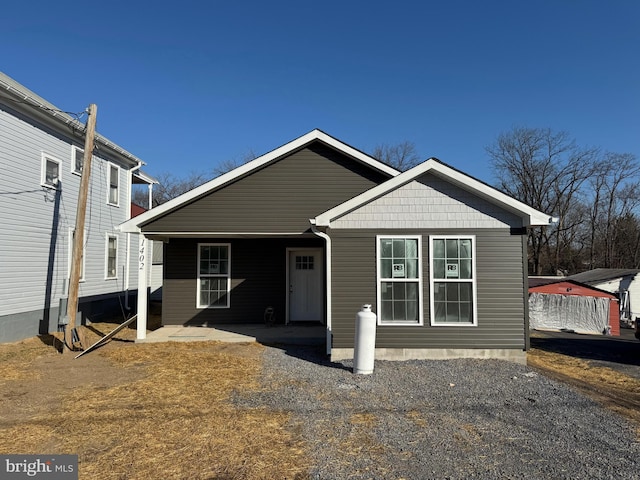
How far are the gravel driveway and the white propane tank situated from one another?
0.23 metres

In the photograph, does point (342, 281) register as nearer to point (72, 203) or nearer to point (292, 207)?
point (292, 207)

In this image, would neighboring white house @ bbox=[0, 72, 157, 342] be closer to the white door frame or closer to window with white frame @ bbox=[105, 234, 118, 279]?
window with white frame @ bbox=[105, 234, 118, 279]

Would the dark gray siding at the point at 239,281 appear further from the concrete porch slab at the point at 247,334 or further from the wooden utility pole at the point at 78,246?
the wooden utility pole at the point at 78,246

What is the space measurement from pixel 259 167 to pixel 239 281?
3337 mm

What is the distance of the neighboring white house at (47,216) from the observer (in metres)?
9.93

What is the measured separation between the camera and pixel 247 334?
10109 mm

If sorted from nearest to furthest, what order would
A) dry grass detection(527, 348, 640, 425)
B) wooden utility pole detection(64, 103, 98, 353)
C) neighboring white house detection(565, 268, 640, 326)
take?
dry grass detection(527, 348, 640, 425) < wooden utility pole detection(64, 103, 98, 353) < neighboring white house detection(565, 268, 640, 326)

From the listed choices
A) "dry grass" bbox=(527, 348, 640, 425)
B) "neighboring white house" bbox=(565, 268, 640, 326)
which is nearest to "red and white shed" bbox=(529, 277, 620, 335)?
"neighboring white house" bbox=(565, 268, 640, 326)

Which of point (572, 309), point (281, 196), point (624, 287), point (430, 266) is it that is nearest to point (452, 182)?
point (430, 266)

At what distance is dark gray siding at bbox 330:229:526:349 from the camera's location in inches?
297

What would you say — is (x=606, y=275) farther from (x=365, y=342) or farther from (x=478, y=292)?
(x=365, y=342)

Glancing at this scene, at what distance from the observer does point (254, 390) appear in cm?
588

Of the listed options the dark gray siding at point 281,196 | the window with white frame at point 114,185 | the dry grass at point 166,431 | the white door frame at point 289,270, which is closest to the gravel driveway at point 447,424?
the dry grass at point 166,431

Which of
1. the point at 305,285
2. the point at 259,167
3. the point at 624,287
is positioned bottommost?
the point at 624,287
